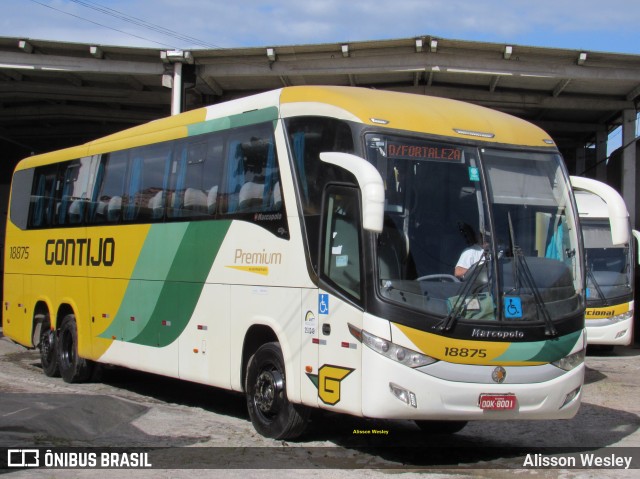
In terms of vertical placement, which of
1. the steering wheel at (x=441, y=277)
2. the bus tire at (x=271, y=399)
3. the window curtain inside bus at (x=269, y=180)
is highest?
the window curtain inside bus at (x=269, y=180)

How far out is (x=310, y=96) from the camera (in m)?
8.72

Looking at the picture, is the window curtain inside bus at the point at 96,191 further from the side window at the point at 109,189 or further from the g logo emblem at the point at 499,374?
the g logo emblem at the point at 499,374

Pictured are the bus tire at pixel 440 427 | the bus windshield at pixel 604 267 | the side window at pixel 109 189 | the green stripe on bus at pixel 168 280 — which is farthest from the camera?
the bus windshield at pixel 604 267

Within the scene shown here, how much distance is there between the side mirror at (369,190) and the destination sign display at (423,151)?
0.42 meters

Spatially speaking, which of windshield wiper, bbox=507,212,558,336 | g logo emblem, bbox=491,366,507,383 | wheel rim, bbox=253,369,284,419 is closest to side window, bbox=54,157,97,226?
wheel rim, bbox=253,369,284,419

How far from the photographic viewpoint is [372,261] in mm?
7605

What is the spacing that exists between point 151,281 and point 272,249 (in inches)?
121

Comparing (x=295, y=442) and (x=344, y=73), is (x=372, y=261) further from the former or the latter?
(x=344, y=73)

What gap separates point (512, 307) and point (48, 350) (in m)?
9.36

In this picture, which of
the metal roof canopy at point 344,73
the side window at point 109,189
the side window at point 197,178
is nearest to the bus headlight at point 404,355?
the side window at point 197,178

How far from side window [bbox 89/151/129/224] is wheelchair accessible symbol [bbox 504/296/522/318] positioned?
655 cm

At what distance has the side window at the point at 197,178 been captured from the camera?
10133 millimetres

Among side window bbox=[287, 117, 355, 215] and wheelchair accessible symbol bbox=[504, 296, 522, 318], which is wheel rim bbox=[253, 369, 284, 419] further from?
wheelchair accessible symbol bbox=[504, 296, 522, 318]

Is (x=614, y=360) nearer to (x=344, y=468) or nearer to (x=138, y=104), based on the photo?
(x=344, y=468)
